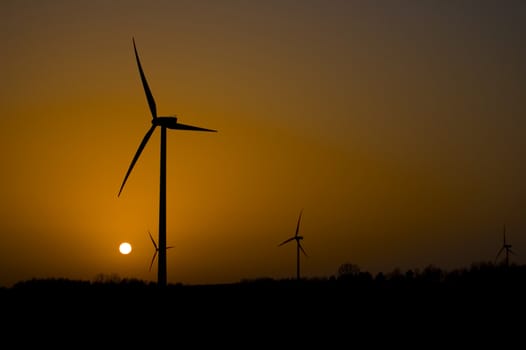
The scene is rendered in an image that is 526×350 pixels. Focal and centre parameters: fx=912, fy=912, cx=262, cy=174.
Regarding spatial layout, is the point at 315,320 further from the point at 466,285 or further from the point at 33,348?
the point at 466,285

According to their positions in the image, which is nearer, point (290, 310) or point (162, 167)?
point (162, 167)

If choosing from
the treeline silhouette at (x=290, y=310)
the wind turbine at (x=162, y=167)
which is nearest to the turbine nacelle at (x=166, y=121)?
the wind turbine at (x=162, y=167)

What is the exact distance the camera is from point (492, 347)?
6044cm

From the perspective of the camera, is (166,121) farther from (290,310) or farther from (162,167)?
(290,310)

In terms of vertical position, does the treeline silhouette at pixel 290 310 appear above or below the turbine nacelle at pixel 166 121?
below

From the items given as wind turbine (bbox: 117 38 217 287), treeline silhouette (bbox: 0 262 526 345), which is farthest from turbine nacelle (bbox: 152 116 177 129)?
treeline silhouette (bbox: 0 262 526 345)

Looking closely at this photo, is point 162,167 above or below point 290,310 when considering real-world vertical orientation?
above

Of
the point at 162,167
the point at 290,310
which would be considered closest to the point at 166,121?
the point at 162,167

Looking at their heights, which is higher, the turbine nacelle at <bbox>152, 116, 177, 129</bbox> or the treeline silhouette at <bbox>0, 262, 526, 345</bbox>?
the turbine nacelle at <bbox>152, 116, 177, 129</bbox>

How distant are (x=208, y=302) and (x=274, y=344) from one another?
2973 centimetres

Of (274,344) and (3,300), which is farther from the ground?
(3,300)

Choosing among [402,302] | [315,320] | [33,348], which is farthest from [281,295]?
[33,348]

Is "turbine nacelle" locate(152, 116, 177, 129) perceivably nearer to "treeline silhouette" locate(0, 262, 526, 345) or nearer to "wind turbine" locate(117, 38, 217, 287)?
"wind turbine" locate(117, 38, 217, 287)

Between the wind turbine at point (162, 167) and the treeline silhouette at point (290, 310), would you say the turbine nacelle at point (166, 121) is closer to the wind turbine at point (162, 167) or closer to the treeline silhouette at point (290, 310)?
the wind turbine at point (162, 167)
